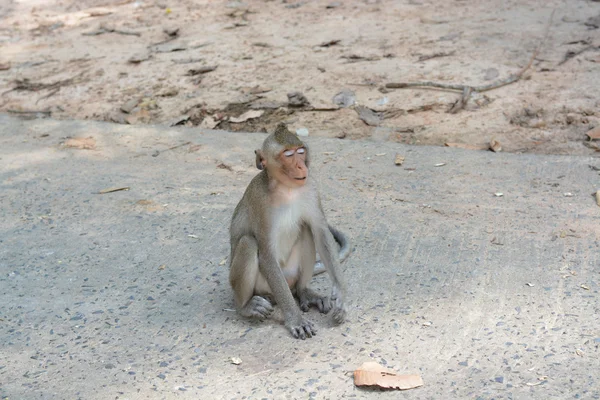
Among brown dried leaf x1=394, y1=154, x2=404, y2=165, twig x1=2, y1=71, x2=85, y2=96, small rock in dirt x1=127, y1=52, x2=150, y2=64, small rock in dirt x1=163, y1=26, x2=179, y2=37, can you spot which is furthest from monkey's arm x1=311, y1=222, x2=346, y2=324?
small rock in dirt x1=163, y1=26, x2=179, y2=37

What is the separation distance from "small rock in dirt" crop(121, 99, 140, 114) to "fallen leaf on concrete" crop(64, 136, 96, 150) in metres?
0.83

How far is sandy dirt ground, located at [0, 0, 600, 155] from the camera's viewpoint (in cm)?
759

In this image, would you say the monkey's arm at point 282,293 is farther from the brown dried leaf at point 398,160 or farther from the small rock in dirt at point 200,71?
the small rock in dirt at point 200,71

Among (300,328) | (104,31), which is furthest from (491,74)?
(104,31)

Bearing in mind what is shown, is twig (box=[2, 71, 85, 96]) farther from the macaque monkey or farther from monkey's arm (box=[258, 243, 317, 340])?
monkey's arm (box=[258, 243, 317, 340])

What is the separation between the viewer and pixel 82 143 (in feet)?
25.3

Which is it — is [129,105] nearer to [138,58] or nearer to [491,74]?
[138,58]

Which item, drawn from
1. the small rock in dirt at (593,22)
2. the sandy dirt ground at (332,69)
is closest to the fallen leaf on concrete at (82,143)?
the sandy dirt ground at (332,69)

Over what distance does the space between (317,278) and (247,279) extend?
805mm

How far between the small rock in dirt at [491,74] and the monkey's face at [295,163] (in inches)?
183

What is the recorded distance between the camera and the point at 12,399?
368 cm

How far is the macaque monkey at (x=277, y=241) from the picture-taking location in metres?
4.19

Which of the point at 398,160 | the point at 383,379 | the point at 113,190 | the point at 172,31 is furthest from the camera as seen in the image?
the point at 172,31

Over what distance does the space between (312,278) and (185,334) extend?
3.37 feet
